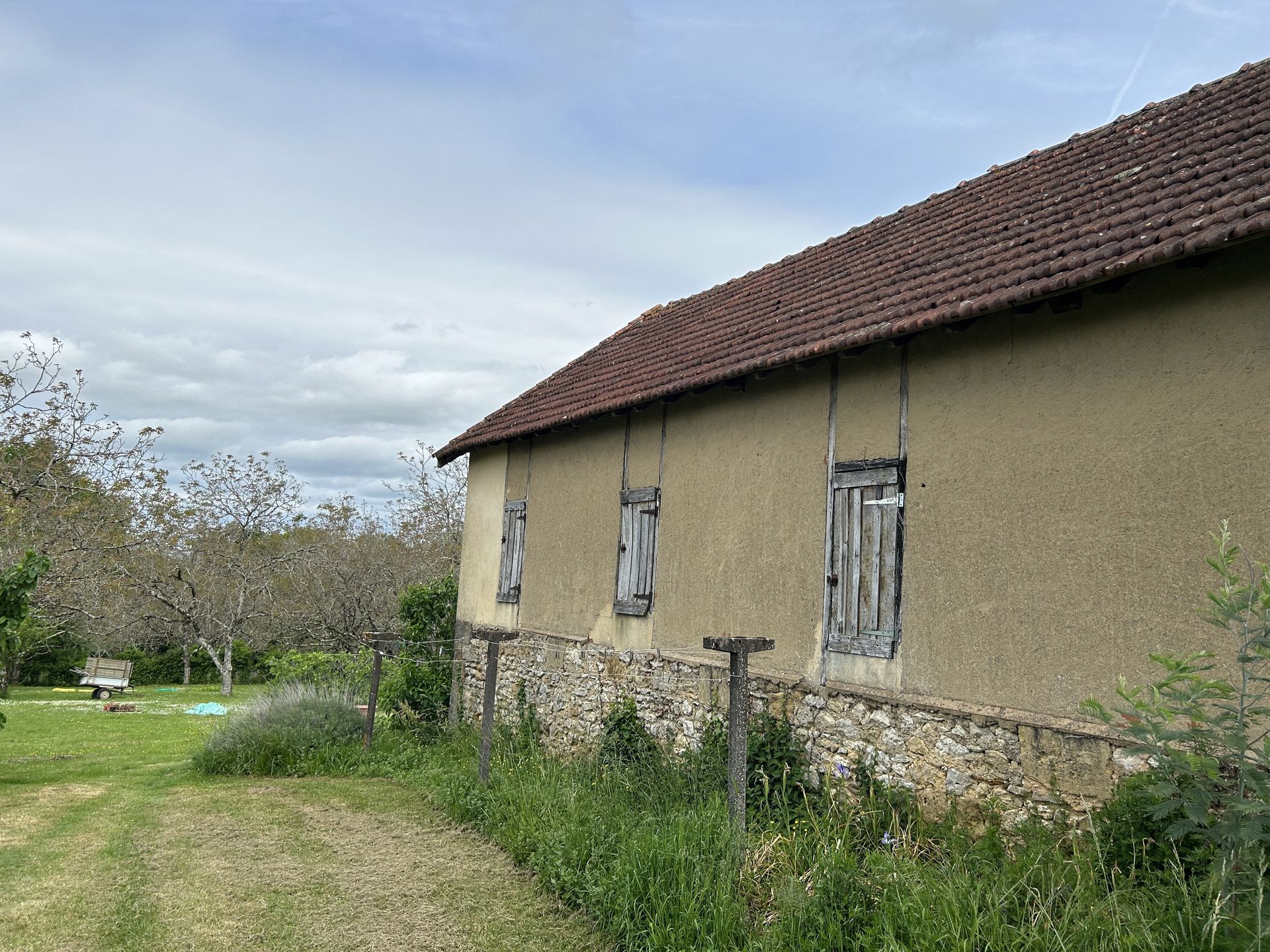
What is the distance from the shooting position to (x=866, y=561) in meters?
6.87

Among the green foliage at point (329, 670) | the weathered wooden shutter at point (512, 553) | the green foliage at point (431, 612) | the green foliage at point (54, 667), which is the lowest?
the green foliage at point (54, 667)

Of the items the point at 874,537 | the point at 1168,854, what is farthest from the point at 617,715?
the point at 1168,854

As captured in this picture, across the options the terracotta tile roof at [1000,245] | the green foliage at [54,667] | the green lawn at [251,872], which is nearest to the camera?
the terracotta tile roof at [1000,245]

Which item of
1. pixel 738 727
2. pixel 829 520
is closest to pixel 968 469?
pixel 829 520

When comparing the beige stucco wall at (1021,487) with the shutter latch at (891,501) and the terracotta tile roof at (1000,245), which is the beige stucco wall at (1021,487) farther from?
the terracotta tile roof at (1000,245)

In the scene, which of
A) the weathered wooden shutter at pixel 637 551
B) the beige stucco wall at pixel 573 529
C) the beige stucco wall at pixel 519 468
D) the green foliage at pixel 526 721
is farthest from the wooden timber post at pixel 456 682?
the weathered wooden shutter at pixel 637 551

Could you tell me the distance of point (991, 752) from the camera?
18.5ft

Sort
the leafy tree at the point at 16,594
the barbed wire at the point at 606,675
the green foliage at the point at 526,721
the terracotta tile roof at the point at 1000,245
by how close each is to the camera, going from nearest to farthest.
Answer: the terracotta tile roof at the point at 1000,245
the barbed wire at the point at 606,675
the green foliage at the point at 526,721
the leafy tree at the point at 16,594

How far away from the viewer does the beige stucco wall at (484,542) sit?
12852 millimetres

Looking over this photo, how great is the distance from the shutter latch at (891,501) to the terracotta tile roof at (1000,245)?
112 cm

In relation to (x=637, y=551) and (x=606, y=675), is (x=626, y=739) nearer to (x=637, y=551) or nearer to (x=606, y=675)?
(x=606, y=675)

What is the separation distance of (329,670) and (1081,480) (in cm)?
1368

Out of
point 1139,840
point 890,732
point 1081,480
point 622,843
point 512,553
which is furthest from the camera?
point 512,553

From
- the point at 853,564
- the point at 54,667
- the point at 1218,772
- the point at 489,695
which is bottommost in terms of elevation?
the point at 54,667
